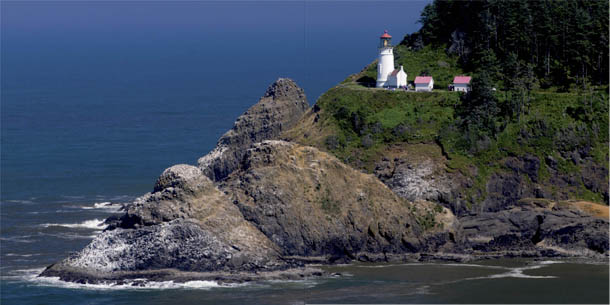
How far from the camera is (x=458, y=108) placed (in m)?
112

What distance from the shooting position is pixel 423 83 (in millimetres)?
116500

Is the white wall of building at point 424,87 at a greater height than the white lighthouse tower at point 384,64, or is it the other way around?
the white lighthouse tower at point 384,64

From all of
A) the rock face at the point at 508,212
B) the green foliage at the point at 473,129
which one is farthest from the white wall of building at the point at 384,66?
the rock face at the point at 508,212

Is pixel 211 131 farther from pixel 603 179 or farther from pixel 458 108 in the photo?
pixel 603 179

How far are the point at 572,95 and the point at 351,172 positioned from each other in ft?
79.7

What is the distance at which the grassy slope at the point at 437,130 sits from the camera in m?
107

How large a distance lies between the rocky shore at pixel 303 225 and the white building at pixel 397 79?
15315 millimetres

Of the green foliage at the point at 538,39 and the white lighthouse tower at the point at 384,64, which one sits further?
the white lighthouse tower at the point at 384,64

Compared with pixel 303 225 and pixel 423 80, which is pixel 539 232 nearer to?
pixel 303 225

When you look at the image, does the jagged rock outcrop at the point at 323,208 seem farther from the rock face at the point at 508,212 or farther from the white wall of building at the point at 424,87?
the white wall of building at the point at 424,87

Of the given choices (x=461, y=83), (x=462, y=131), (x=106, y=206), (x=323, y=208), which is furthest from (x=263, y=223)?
(x=461, y=83)

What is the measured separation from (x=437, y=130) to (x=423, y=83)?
327 inches

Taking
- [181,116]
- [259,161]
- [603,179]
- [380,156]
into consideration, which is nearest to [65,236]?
[259,161]

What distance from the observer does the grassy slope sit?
10669 cm
